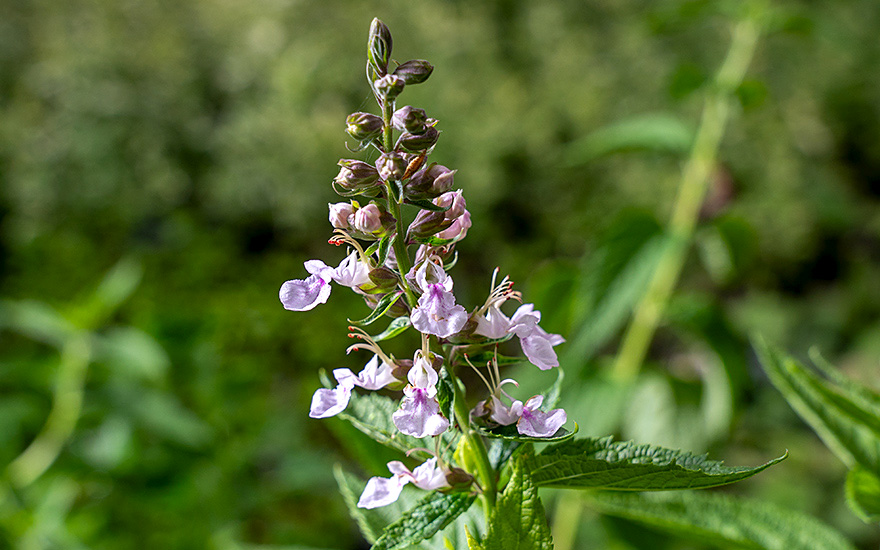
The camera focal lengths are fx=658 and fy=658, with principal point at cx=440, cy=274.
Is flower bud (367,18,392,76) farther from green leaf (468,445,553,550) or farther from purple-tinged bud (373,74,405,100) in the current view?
green leaf (468,445,553,550)

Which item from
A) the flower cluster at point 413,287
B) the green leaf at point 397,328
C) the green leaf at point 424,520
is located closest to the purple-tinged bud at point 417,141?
the flower cluster at point 413,287

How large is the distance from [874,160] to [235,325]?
9.86 feet

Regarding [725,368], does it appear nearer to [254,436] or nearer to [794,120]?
[254,436]

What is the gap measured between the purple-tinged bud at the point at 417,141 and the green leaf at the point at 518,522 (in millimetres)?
180

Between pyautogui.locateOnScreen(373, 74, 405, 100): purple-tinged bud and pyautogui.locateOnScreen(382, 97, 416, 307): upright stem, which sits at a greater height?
pyautogui.locateOnScreen(373, 74, 405, 100): purple-tinged bud

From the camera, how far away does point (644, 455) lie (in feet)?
1.13

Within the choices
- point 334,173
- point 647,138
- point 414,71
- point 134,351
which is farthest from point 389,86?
point 334,173

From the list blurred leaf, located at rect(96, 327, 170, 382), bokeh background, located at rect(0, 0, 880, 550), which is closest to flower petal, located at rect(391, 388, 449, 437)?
blurred leaf, located at rect(96, 327, 170, 382)

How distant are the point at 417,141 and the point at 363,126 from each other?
3cm

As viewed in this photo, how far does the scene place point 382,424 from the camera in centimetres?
44

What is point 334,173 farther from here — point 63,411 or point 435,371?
point 435,371

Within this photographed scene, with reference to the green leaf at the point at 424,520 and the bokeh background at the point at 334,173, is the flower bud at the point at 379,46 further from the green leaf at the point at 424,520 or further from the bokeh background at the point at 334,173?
the bokeh background at the point at 334,173

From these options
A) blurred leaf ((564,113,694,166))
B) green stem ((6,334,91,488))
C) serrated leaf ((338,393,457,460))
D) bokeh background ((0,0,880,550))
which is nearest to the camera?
serrated leaf ((338,393,457,460))

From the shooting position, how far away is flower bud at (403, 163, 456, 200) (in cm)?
38
